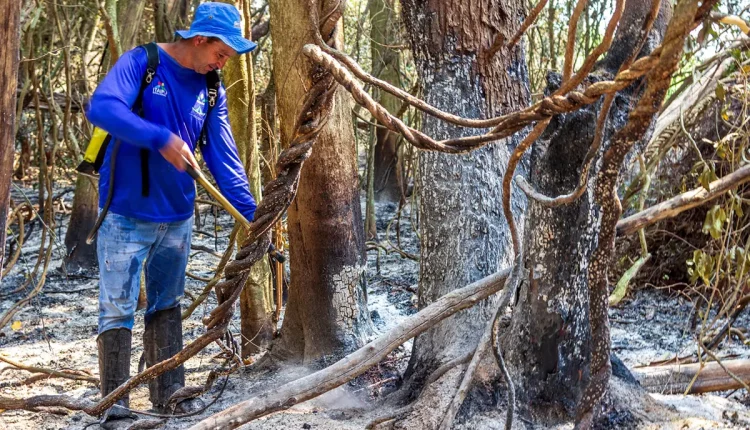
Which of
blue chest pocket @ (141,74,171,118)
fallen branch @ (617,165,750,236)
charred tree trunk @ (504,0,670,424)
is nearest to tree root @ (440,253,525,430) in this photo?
charred tree trunk @ (504,0,670,424)

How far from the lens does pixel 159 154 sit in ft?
12.4

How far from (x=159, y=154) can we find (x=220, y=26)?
2.22 ft

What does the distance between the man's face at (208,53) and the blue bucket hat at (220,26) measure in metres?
0.05

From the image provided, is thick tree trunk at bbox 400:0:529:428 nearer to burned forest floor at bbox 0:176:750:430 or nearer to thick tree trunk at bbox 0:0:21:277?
burned forest floor at bbox 0:176:750:430

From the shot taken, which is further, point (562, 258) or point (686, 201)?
point (686, 201)

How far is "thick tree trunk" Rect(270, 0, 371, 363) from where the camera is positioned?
420 cm

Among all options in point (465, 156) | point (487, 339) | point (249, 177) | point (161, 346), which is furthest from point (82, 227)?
point (487, 339)

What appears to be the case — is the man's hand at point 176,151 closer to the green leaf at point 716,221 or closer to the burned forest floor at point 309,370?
the burned forest floor at point 309,370

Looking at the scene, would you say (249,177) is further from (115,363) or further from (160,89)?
(115,363)

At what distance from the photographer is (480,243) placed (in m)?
3.59

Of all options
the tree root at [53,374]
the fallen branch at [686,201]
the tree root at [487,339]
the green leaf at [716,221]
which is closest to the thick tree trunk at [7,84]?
the tree root at [487,339]

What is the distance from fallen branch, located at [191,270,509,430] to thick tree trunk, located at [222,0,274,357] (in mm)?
1829

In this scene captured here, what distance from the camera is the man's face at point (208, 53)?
3666mm

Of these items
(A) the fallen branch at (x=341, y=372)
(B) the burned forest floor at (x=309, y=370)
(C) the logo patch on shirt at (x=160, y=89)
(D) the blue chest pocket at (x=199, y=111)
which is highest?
(C) the logo patch on shirt at (x=160, y=89)
